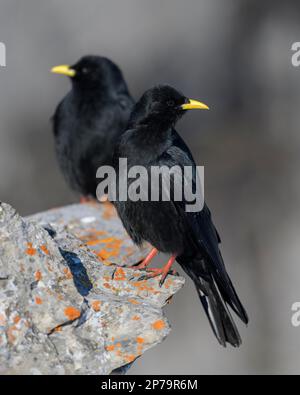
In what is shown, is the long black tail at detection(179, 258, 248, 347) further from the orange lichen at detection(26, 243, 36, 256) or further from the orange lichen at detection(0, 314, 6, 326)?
the orange lichen at detection(0, 314, 6, 326)

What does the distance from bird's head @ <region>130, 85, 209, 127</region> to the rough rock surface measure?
1.58 meters

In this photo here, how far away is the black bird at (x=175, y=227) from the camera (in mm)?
6258

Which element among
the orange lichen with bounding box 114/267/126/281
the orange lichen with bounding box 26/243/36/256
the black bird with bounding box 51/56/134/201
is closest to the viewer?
the orange lichen with bounding box 26/243/36/256

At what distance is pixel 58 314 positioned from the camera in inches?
183

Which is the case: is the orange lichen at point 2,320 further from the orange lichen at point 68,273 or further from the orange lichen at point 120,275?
the orange lichen at point 120,275

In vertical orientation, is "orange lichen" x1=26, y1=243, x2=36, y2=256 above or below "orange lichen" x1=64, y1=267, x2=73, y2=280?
above

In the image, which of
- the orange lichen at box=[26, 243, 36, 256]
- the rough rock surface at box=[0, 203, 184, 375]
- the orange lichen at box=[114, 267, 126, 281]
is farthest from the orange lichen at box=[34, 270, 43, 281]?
the orange lichen at box=[114, 267, 126, 281]

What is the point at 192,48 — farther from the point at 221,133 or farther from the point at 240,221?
the point at 240,221

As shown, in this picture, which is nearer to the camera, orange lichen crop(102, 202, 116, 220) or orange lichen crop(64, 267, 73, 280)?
orange lichen crop(64, 267, 73, 280)

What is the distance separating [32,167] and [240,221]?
4.38 metres

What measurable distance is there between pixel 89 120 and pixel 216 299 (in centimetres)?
429

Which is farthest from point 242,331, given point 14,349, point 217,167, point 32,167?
point 14,349

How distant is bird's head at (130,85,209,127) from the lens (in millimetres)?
6594

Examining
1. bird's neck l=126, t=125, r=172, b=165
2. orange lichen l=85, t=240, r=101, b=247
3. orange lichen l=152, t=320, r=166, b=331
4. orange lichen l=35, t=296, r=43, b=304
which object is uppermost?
bird's neck l=126, t=125, r=172, b=165
